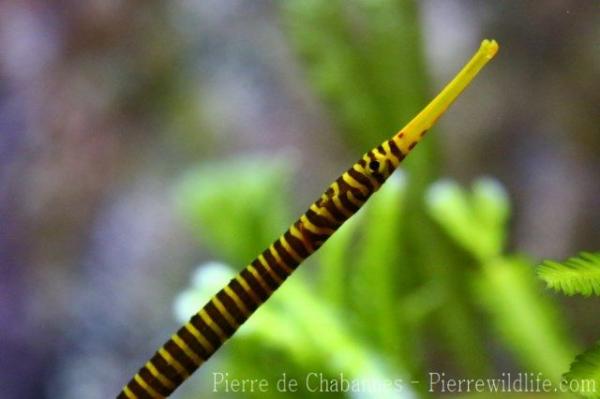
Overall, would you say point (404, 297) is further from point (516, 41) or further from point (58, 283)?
point (58, 283)

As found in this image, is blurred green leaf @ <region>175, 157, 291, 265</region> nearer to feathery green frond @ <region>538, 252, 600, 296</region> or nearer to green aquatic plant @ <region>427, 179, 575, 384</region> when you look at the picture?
green aquatic plant @ <region>427, 179, 575, 384</region>

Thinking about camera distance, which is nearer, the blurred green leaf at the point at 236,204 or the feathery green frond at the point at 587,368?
the feathery green frond at the point at 587,368

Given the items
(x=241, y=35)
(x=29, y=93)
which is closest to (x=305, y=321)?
(x=241, y=35)

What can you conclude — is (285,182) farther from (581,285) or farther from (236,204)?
(581,285)

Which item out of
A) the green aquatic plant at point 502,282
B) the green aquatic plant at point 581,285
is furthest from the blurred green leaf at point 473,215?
the green aquatic plant at point 581,285

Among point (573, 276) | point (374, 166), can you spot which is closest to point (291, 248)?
point (374, 166)

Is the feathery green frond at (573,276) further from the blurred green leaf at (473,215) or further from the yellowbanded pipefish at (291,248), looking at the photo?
the blurred green leaf at (473,215)
